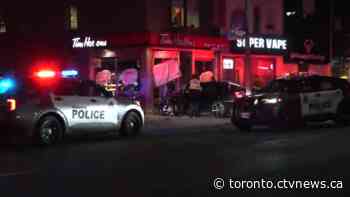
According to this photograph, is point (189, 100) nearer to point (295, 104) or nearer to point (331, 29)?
point (295, 104)

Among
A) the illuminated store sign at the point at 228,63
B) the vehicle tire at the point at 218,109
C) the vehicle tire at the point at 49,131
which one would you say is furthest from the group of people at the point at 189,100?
the vehicle tire at the point at 49,131

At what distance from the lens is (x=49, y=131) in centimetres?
1666

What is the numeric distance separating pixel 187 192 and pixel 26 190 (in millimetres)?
2229

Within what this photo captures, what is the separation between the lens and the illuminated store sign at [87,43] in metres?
30.5

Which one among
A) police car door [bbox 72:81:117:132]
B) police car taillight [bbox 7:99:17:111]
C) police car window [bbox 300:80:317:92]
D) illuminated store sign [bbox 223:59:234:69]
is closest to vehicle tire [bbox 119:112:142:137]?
police car door [bbox 72:81:117:132]

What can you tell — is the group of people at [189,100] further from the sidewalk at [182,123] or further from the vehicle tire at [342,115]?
the vehicle tire at [342,115]

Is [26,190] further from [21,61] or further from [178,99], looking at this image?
[21,61]

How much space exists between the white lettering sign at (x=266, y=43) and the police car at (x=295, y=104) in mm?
11266

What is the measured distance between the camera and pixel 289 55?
3634cm

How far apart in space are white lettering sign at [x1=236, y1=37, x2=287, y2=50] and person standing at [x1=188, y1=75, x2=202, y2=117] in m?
4.76

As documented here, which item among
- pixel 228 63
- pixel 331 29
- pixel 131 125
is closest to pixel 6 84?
pixel 131 125

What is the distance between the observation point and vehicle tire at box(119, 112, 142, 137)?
18.8 metres

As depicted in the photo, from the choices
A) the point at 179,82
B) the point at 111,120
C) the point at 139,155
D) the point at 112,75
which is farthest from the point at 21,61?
the point at 139,155

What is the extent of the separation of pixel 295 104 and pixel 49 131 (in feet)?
22.8
